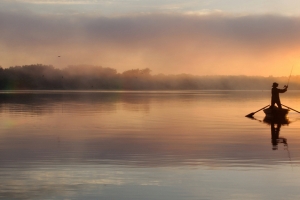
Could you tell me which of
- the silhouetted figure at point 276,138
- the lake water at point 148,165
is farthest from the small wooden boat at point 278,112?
the lake water at point 148,165

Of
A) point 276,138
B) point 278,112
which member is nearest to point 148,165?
point 276,138

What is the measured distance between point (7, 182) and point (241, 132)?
622 inches

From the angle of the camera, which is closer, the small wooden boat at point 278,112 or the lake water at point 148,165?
the lake water at point 148,165

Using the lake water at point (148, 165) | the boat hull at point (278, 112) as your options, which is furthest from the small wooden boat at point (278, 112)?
the lake water at point (148, 165)

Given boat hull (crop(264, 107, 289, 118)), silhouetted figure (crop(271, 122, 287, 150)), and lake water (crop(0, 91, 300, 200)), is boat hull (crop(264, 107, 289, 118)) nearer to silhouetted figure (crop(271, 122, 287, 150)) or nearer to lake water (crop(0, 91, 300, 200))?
silhouetted figure (crop(271, 122, 287, 150))

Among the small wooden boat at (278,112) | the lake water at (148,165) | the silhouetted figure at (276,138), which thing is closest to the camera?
the lake water at (148,165)

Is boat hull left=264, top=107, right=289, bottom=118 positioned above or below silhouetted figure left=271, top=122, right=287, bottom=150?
above

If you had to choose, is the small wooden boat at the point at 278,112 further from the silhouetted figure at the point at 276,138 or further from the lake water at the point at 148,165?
the lake water at the point at 148,165

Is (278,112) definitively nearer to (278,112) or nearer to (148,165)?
(278,112)

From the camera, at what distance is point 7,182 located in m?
12.9

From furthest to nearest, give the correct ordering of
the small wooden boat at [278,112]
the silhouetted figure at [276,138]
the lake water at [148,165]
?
the small wooden boat at [278,112], the silhouetted figure at [276,138], the lake water at [148,165]

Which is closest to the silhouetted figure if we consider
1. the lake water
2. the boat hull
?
the lake water

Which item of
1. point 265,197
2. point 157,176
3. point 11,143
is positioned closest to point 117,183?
point 157,176

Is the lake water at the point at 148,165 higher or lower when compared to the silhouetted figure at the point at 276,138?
higher
